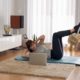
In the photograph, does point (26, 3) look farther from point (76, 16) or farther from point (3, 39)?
point (3, 39)

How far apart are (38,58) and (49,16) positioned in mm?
3177

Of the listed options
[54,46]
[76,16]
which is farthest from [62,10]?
[54,46]

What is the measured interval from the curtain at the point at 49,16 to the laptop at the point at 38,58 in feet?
9.89

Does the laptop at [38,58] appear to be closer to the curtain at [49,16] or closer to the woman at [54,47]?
the woman at [54,47]

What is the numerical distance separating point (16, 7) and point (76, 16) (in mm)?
1828

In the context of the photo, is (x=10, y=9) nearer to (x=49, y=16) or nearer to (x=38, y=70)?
(x=49, y=16)

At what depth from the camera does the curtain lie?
6137mm

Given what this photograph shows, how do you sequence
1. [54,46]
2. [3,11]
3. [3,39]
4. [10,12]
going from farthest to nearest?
[10,12] → [3,11] → [3,39] → [54,46]

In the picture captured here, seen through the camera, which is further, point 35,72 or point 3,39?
point 3,39

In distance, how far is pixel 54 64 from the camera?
3.32 meters

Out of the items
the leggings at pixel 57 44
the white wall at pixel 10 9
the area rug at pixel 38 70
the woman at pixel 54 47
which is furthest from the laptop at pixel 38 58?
the white wall at pixel 10 9

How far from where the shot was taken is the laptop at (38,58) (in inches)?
125

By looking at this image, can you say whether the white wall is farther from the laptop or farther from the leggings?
the laptop

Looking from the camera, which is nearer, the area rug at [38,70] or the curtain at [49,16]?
the area rug at [38,70]
